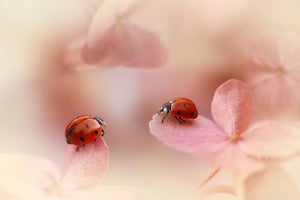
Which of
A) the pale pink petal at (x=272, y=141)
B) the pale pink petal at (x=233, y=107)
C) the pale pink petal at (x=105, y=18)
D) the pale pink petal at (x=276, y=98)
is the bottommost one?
the pale pink petal at (x=272, y=141)

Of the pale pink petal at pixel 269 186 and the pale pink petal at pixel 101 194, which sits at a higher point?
the pale pink petal at pixel 269 186

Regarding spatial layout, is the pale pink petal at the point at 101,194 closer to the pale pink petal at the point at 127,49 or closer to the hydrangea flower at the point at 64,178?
the hydrangea flower at the point at 64,178

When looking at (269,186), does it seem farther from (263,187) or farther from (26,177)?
(26,177)

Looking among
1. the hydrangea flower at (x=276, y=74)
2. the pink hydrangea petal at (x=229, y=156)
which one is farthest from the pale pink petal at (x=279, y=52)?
the pink hydrangea petal at (x=229, y=156)

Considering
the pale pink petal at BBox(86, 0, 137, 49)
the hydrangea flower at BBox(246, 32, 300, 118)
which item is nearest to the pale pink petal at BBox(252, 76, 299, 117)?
the hydrangea flower at BBox(246, 32, 300, 118)

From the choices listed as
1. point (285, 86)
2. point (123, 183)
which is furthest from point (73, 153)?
point (285, 86)

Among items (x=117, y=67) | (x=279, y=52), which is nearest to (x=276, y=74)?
(x=279, y=52)
